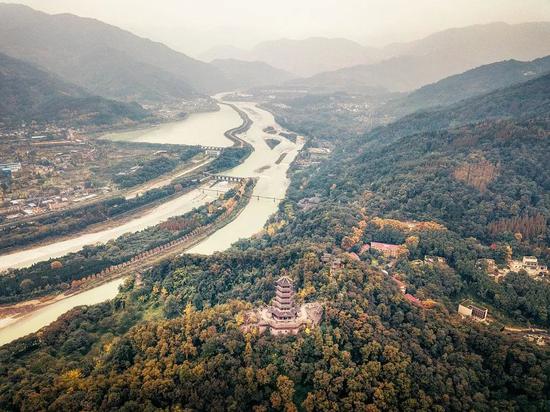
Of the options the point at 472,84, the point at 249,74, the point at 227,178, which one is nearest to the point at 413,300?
the point at 227,178

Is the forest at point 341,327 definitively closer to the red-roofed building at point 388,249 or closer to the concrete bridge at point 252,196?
the red-roofed building at point 388,249

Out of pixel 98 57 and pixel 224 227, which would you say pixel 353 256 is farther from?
pixel 98 57

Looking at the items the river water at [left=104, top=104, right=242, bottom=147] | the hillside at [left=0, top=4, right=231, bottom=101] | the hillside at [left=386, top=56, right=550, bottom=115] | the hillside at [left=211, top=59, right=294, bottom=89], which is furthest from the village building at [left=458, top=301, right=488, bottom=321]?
the hillside at [left=211, top=59, right=294, bottom=89]

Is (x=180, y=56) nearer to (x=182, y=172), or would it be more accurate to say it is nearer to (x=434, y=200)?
(x=182, y=172)

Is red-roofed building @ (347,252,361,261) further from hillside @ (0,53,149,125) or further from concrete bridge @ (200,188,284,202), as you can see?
hillside @ (0,53,149,125)

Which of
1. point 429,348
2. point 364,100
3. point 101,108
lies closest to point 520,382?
point 429,348

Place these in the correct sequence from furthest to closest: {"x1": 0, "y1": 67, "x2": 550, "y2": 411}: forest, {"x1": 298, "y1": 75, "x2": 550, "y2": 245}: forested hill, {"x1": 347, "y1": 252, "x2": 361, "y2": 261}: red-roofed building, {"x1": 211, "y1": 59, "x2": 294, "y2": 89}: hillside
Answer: {"x1": 211, "y1": 59, "x2": 294, "y2": 89}: hillside
{"x1": 298, "y1": 75, "x2": 550, "y2": 245}: forested hill
{"x1": 347, "y1": 252, "x2": 361, "y2": 261}: red-roofed building
{"x1": 0, "y1": 67, "x2": 550, "y2": 411}: forest
